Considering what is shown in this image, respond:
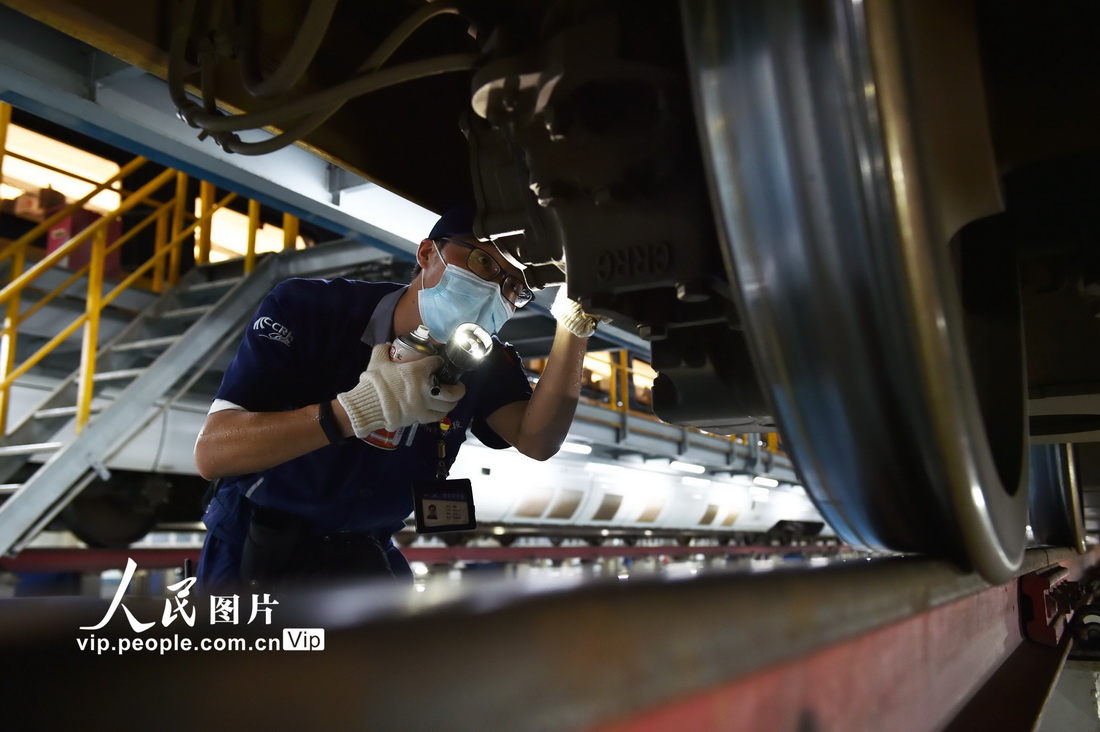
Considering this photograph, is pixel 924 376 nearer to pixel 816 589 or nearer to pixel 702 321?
pixel 816 589

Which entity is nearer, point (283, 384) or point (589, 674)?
point (589, 674)

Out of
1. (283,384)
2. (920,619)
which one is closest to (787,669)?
(920,619)

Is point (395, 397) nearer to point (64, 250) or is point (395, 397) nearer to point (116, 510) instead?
point (64, 250)

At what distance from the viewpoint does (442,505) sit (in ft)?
5.56

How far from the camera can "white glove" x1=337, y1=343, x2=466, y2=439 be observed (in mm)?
1496

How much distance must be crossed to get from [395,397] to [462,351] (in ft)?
0.55

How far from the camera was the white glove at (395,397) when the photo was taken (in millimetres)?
1496

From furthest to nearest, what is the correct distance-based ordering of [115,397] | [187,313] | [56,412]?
[187,313]
[115,397]
[56,412]

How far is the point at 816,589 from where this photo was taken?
618 millimetres

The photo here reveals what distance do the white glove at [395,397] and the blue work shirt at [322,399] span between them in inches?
6.1

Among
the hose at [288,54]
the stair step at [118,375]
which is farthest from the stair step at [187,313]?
the hose at [288,54]

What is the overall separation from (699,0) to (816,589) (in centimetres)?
50

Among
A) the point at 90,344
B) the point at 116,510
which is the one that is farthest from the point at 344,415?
the point at 116,510

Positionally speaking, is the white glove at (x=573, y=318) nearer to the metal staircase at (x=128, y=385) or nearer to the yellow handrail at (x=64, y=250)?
the metal staircase at (x=128, y=385)
